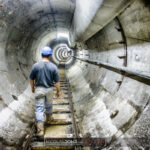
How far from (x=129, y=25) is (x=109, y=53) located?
4.06ft

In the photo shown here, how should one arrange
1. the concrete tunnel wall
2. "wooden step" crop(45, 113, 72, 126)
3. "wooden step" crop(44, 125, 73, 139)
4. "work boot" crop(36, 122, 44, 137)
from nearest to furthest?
the concrete tunnel wall < "work boot" crop(36, 122, 44, 137) < "wooden step" crop(44, 125, 73, 139) < "wooden step" crop(45, 113, 72, 126)

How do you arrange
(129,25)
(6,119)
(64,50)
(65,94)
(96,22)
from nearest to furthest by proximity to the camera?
(129,25) < (96,22) < (6,119) < (65,94) < (64,50)

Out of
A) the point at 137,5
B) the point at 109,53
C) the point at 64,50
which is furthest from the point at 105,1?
the point at 64,50

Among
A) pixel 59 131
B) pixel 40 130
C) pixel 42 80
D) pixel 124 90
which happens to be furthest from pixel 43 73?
pixel 124 90

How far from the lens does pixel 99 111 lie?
3.72 meters

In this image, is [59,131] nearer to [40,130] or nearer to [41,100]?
[40,130]

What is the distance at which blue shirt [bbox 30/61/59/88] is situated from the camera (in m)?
3.59

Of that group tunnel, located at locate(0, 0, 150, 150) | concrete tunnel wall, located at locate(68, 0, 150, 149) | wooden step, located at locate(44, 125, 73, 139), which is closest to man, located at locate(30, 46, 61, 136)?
wooden step, located at locate(44, 125, 73, 139)

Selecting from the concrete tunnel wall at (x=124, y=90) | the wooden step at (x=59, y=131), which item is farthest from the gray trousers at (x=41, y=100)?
the concrete tunnel wall at (x=124, y=90)

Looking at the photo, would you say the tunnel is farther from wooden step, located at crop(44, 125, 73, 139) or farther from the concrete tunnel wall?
wooden step, located at crop(44, 125, 73, 139)

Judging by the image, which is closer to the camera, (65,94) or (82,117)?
(82,117)

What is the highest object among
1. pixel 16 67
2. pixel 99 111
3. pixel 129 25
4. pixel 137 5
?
pixel 137 5

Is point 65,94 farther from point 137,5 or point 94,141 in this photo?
point 137,5

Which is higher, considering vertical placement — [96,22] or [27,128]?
[96,22]
